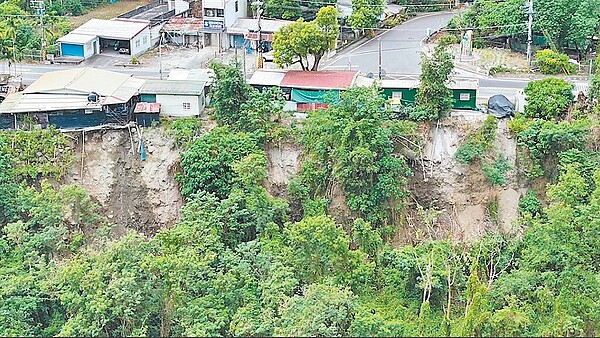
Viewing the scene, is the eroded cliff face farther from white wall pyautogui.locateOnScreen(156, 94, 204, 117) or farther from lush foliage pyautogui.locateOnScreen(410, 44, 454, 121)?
white wall pyautogui.locateOnScreen(156, 94, 204, 117)

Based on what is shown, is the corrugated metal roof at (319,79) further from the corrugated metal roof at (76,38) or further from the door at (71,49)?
the door at (71,49)

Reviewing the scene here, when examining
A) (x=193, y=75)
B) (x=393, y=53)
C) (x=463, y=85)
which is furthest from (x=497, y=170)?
(x=193, y=75)

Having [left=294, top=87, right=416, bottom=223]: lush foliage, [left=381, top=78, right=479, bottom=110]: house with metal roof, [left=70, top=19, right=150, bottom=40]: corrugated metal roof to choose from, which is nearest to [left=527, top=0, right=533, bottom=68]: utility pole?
[left=381, top=78, right=479, bottom=110]: house with metal roof

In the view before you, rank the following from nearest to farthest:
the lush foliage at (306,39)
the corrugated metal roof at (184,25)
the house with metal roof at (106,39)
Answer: the lush foliage at (306,39) < the house with metal roof at (106,39) < the corrugated metal roof at (184,25)

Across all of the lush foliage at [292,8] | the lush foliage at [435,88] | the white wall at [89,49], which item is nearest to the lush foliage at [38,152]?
the white wall at [89,49]

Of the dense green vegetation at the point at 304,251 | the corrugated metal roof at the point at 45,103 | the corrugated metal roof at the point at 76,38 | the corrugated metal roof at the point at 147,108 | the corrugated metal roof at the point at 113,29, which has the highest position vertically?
the corrugated metal roof at the point at 113,29

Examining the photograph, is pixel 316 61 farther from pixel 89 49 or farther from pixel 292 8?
pixel 89 49
